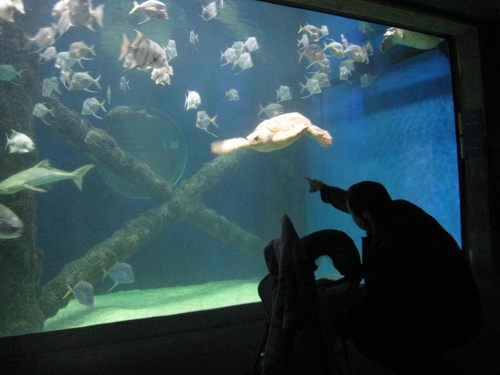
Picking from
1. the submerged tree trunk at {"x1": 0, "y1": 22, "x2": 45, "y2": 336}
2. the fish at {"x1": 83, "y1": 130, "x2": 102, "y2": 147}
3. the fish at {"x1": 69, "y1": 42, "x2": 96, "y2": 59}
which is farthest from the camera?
the fish at {"x1": 83, "y1": 130, "x2": 102, "y2": 147}

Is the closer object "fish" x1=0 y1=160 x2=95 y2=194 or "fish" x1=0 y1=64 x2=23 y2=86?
"fish" x1=0 y1=160 x2=95 y2=194

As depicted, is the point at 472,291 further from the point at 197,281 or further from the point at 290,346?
the point at 197,281

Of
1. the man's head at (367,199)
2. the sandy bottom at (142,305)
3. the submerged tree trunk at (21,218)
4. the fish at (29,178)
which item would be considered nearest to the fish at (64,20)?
the submerged tree trunk at (21,218)

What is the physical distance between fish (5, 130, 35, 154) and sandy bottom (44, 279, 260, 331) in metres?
2.98

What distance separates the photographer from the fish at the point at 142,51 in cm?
441

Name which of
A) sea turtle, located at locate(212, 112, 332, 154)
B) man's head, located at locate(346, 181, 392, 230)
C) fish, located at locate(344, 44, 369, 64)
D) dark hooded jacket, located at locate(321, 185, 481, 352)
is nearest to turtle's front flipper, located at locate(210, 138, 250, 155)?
sea turtle, located at locate(212, 112, 332, 154)

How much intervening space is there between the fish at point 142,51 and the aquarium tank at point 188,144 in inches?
0.8

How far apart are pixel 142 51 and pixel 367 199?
13.1 ft

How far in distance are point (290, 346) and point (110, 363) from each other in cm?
155

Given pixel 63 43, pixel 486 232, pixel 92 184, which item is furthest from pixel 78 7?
pixel 63 43

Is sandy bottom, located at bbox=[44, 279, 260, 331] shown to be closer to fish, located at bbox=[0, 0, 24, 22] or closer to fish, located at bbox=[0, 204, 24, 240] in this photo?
fish, located at bbox=[0, 204, 24, 240]

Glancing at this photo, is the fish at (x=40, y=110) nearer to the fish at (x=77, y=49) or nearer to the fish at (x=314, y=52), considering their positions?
the fish at (x=77, y=49)

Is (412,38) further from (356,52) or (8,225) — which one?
(8,225)

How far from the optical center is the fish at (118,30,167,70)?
441 centimetres
